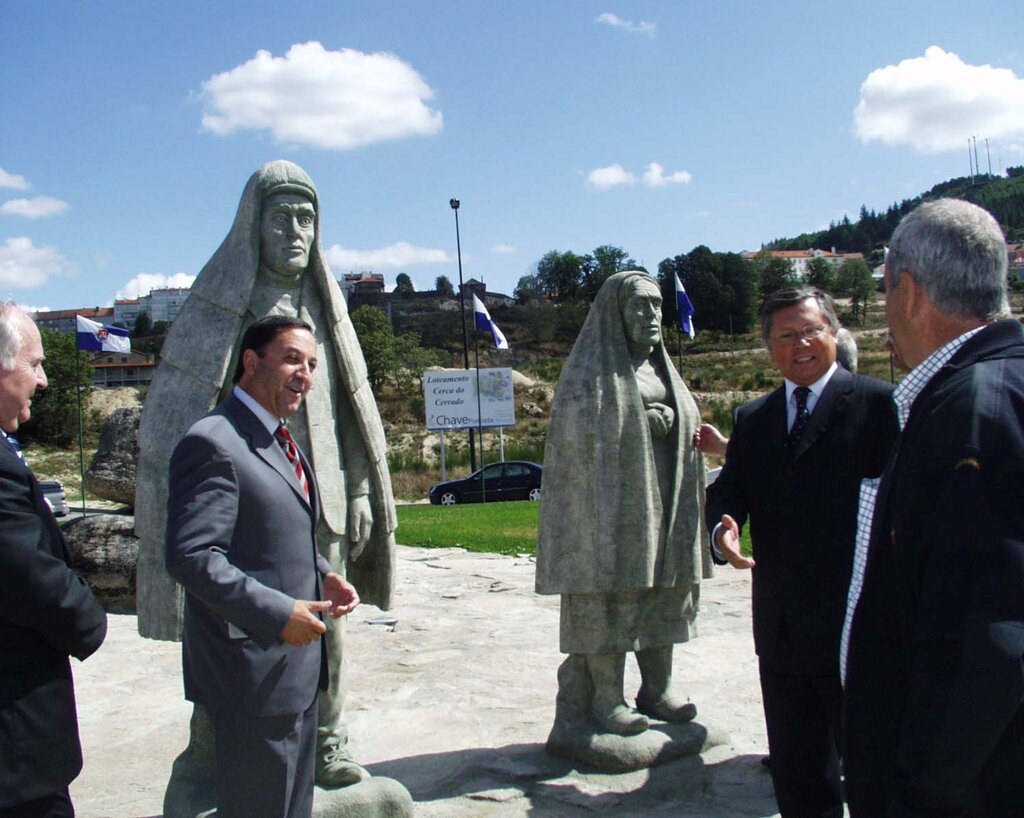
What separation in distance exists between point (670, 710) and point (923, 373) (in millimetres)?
3137

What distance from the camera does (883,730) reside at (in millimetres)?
2076

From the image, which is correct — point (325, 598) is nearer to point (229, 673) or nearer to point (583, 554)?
point (229, 673)

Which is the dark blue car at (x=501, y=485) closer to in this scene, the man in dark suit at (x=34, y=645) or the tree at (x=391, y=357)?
the man in dark suit at (x=34, y=645)

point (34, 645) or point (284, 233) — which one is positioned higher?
point (284, 233)

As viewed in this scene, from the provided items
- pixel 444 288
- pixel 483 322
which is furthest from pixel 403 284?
pixel 483 322

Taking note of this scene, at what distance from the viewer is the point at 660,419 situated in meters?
4.61

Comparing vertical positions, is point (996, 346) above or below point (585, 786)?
above

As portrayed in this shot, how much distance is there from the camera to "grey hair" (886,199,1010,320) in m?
2.04

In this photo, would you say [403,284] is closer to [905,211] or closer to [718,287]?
[718,287]

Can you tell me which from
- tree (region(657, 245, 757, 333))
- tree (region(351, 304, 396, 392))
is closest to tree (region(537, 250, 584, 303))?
tree (region(657, 245, 757, 333))

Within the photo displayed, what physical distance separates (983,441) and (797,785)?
2.13 metres

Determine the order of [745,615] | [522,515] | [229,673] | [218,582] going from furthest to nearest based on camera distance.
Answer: [522,515] < [745,615] < [229,673] < [218,582]

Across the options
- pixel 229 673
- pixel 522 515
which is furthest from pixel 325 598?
pixel 522 515

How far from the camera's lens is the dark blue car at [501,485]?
80.5ft
